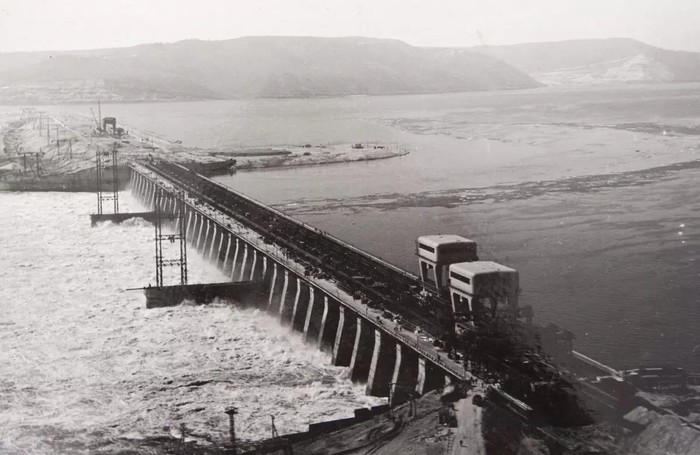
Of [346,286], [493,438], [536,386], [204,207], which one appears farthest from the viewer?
[204,207]

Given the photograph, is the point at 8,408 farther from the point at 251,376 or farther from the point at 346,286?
the point at 346,286

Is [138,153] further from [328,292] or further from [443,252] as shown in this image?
[443,252]

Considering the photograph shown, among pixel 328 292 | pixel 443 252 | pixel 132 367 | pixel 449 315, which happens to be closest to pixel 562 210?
pixel 443 252

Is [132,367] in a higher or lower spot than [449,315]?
lower

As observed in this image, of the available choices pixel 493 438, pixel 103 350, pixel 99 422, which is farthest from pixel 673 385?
pixel 103 350

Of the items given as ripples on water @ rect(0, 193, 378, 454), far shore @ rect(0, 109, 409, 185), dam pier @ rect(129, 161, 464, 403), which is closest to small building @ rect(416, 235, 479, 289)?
dam pier @ rect(129, 161, 464, 403)
